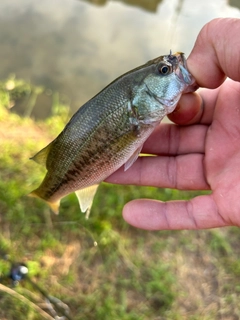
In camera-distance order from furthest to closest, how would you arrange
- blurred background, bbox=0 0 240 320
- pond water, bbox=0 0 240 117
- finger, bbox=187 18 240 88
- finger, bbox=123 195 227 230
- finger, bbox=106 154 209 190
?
pond water, bbox=0 0 240 117
blurred background, bbox=0 0 240 320
finger, bbox=106 154 209 190
finger, bbox=123 195 227 230
finger, bbox=187 18 240 88

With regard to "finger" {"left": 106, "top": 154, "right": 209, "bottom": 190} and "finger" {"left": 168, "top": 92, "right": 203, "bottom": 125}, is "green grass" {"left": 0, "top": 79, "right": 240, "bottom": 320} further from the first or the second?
"finger" {"left": 168, "top": 92, "right": 203, "bottom": 125}

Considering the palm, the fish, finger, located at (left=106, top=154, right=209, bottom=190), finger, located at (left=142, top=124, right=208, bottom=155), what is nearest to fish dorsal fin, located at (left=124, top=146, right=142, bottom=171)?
the fish

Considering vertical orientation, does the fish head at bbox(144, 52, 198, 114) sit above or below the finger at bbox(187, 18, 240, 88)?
below

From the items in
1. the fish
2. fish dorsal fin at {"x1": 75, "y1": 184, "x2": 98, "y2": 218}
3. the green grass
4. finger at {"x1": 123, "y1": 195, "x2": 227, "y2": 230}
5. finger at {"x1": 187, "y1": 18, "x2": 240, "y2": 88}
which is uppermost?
finger at {"x1": 187, "y1": 18, "x2": 240, "y2": 88}

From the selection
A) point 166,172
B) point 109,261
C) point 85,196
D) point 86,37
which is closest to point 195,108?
point 166,172

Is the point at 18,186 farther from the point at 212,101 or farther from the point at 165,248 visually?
the point at 212,101

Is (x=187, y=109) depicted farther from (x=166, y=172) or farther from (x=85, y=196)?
(x=85, y=196)

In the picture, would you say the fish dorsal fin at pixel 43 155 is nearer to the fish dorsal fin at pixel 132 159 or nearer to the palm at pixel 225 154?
the fish dorsal fin at pixel 132 159

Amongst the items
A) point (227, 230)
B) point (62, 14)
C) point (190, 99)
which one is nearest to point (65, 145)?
point (190, 99)

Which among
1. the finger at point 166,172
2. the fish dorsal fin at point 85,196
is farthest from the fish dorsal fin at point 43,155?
the finger at point 166,172
